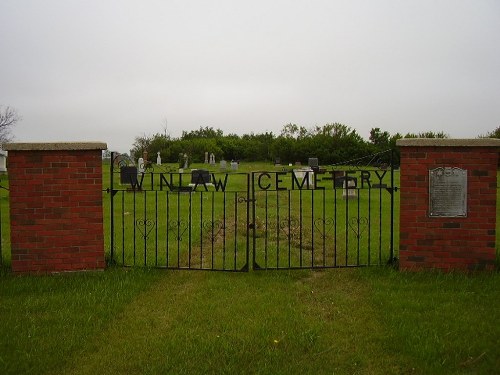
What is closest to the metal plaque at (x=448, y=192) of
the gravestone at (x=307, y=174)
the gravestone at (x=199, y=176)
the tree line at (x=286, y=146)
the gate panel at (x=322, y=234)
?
the gate panel at (x=322, y=234)

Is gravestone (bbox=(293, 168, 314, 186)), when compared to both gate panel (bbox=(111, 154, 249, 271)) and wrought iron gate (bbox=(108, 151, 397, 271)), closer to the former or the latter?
wrought iron gate (bbox=(108, 151, 397, 271))

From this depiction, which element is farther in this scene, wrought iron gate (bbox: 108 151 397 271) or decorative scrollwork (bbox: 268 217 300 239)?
decorative scrollwork (bbox: 268 217 300 239)

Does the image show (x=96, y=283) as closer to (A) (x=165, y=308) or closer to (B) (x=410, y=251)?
(A) (x=165, y=308)

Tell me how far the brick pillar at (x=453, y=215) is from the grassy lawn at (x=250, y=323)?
0.25 meters

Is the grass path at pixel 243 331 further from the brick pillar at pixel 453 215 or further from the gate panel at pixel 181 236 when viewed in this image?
the brick pillar at pixel 453 215

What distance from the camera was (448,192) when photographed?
5.11 m

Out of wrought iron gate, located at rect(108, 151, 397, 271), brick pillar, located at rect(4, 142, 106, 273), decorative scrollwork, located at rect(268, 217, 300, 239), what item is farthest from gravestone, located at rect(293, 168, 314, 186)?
brick pillar, located at rect(4, 142, 106, 273)

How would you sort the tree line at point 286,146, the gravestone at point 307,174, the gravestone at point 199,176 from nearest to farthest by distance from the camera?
the gravestone at point 199,176, the gravestone at point 307,174, the tree line at point 286,146

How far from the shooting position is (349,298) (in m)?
4.49

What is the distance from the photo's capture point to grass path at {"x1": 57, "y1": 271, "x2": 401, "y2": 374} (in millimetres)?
3158

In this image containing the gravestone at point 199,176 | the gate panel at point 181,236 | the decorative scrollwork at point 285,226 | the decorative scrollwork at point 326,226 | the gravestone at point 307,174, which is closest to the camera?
the gravestone at point 199,176

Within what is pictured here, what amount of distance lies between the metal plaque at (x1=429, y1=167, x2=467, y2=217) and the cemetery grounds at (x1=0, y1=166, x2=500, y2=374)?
0.75 m

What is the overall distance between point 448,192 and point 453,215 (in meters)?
0.28

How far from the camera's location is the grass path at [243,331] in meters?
3.16
